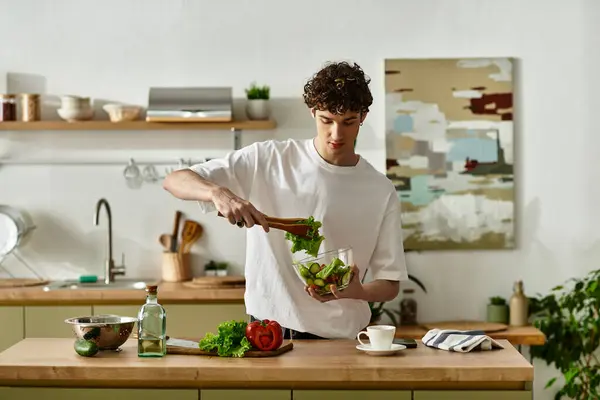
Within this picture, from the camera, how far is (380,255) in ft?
12.3

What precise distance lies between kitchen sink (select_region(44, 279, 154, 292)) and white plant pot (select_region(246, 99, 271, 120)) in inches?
44.7

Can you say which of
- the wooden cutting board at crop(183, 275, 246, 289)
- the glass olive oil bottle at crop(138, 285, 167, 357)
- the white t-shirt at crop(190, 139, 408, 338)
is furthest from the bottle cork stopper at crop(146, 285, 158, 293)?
the wooden cutting board at crop(183, 275, 246, 289)

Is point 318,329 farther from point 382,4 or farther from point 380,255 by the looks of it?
point 382,4

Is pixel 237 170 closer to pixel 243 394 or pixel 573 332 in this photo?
pixel 243 394

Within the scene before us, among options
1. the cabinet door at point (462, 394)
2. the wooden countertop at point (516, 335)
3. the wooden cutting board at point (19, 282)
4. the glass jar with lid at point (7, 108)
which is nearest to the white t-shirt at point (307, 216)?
the cabinet door at point (462, 394)

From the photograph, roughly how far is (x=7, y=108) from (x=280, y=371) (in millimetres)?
3293

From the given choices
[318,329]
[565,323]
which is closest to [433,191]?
[565,323]

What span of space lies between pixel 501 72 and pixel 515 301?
1327 millimetres

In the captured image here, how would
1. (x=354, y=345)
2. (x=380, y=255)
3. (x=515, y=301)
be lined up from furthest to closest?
(x=515, y=301) < (x=380, y=255) < (x=354, y=345)

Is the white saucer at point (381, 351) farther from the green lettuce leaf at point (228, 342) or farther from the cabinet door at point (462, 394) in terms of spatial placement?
the green lettuce leaf at point (228, 342)

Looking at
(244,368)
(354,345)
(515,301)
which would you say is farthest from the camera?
(515,301)

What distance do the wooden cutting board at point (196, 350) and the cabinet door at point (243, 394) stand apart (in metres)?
0.14

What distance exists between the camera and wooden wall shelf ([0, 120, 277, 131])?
556 centimetres

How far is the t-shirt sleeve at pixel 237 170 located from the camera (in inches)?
144
